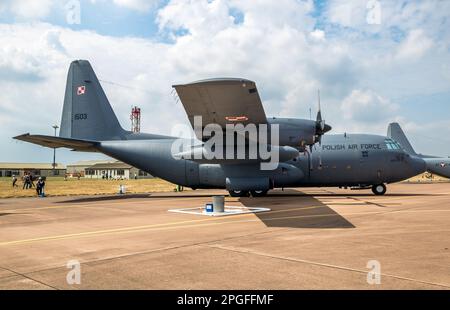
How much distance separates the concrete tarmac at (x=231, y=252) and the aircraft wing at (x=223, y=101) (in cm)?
528

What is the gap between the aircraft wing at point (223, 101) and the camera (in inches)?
573

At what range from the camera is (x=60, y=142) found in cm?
2317

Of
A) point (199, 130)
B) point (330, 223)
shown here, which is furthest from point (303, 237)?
point (199, 130)

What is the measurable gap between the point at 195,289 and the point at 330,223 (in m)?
8.23

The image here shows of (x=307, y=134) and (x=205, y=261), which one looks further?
(x=307, y=134)

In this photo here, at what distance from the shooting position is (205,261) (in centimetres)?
743

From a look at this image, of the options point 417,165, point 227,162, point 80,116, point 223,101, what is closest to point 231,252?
point 223,101

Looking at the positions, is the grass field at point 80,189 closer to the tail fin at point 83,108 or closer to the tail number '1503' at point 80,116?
the tail fin at point 83,108

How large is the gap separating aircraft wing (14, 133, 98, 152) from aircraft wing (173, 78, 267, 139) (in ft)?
31.8

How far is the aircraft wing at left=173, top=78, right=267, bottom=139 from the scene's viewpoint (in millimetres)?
14563

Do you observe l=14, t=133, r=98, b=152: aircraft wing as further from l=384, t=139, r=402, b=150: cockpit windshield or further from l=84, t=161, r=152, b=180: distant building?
l=84, t=161, r=152, b=180: distant building

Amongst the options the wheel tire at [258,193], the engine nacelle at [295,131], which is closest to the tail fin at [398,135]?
the wheel tire at [258,193]

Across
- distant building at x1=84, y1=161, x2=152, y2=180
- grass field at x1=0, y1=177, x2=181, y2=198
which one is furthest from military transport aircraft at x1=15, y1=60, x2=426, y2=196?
distant building at x1=84, y1=161, x2=152, y2=180

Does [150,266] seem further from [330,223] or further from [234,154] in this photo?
[234,154]
